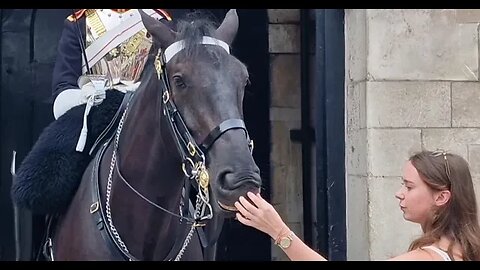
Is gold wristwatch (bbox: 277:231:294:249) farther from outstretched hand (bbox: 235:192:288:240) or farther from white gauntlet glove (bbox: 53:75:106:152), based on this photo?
white gauntlet glove (bbox: 53:75:106:152)

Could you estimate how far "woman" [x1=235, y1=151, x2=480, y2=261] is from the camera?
8.09 feet

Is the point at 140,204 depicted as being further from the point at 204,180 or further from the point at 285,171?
the point at 285,171

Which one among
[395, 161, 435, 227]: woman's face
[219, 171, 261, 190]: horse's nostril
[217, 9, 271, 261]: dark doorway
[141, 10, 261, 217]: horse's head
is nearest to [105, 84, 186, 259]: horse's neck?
[141, 10, 261, 217]: horse's head

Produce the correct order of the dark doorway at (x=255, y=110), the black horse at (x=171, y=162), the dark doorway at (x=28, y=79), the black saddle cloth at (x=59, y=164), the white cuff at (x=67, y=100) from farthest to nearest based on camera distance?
the dark doorway at (x=255, y=110) < the dark doorway at (x=28, y=79) < the white cuff at (x=67, y=100) < the black saddle cloth at (x=59, y=164) < the black horse at (x=171, y=162)

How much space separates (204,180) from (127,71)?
177 centimetres

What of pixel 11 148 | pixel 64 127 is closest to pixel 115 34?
pixel 64 127

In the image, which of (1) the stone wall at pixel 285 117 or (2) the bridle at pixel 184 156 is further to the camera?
(1) the stone wall at pixel 285 117

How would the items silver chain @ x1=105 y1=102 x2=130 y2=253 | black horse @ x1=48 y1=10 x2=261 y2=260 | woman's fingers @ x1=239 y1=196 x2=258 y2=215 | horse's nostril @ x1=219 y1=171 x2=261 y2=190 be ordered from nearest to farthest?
woman's fingers @ x1=239 y1=196 x2=258 y2=215 → horse's nostril @ x1=219 y1=171 x2=261 y2=190 → black horse @ x1=48 y1=10 x2=261 y2=260 → silver chain @ x1=105 y1=102 x2=130 y2=253

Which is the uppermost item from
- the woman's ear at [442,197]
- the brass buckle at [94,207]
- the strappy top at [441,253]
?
the woman's ear at [442,197]

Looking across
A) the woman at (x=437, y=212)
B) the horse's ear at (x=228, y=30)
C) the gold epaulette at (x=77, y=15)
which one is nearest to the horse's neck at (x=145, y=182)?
the horse's ear at (x=228, y=30)

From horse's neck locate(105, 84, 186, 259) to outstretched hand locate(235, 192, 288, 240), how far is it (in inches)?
29.1

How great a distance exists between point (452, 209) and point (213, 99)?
3.01 ft

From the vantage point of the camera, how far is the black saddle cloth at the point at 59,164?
3.83m

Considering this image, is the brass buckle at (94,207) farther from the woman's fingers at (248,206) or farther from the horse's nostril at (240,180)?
the woman's fingers at (248,206)
